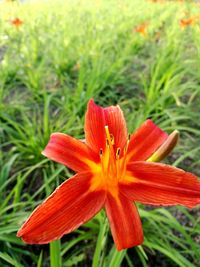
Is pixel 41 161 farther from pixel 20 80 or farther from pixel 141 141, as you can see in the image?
pixel 20 80

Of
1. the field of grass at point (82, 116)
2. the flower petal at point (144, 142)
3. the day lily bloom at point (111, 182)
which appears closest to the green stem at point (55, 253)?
the field of grass at point (82, 116)

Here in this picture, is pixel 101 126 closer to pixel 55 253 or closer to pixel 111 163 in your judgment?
pixel 111 163

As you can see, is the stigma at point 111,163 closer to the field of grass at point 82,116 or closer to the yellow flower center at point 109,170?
the yellow flower center at point 109,170

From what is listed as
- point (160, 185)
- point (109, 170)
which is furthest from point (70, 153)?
point (160, 185)

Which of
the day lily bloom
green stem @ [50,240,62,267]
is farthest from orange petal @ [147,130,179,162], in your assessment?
green stem @ [50,240,62,267]

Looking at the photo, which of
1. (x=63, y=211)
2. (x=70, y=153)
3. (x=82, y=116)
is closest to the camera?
(x=63, y=211)

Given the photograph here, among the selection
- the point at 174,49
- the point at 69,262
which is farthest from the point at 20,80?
the point at 69,262

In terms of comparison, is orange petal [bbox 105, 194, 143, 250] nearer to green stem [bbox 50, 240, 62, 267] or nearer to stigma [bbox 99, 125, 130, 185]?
stigma [bbox 99, 125, 130, 185]
